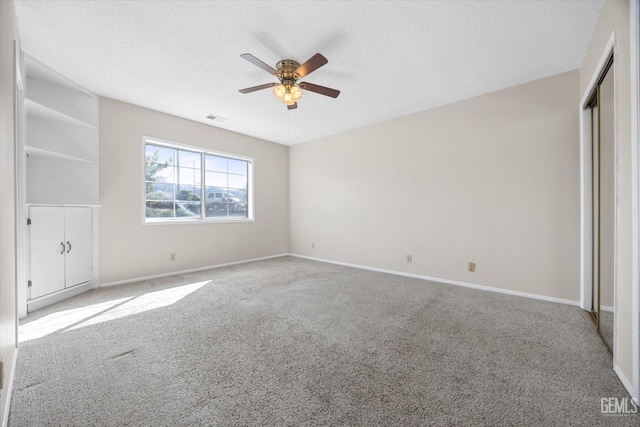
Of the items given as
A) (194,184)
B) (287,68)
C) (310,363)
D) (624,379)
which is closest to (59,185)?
(194,184)

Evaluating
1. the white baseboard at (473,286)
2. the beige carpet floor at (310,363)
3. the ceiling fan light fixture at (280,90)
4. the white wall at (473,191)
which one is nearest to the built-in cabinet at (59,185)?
the beige carpet floor at (310,363)

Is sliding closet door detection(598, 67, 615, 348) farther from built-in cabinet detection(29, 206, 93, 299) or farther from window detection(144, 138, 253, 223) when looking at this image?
built-in cabinet detection(29, 206, 93, 299)

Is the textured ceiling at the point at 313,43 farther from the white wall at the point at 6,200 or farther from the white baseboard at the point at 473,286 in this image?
the white baseboard at the point at 473,286

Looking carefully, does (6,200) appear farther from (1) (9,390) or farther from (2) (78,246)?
(2) (78,246)

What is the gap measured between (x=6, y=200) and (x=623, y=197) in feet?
12.0

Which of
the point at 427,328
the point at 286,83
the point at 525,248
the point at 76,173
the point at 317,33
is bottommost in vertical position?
the point at 427,328

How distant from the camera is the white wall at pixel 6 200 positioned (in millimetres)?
1297

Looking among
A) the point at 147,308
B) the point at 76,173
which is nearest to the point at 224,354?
the point at 147,308

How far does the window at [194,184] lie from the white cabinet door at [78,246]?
0.75 metres

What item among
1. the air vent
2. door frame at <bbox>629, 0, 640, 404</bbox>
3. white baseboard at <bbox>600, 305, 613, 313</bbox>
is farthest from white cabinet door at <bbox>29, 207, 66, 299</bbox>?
white baseboard at <bbox>600, 305, 613, 313</bbox>

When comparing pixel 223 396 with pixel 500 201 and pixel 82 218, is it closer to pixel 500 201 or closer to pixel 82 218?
pixel 82 218

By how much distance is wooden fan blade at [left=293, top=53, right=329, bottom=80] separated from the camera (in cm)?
204

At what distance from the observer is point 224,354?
181cm

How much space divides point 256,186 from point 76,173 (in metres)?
2.75
